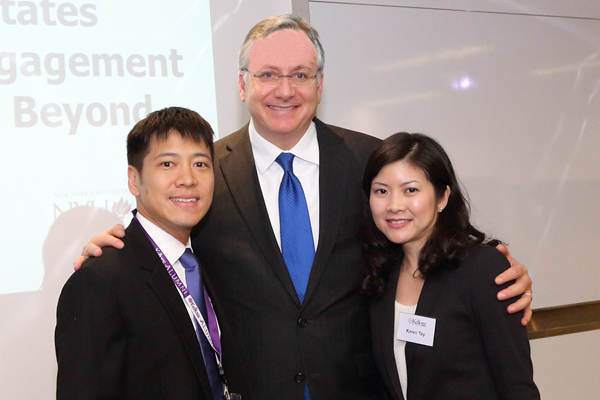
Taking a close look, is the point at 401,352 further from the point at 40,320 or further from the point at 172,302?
the point at 40,320

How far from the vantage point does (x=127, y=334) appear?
1497mm

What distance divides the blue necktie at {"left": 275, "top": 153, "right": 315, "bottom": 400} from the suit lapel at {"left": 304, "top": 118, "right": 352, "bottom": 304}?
0.04 m

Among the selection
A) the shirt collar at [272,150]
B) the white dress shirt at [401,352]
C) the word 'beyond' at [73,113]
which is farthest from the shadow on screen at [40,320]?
the white dress shirt at [401,352]

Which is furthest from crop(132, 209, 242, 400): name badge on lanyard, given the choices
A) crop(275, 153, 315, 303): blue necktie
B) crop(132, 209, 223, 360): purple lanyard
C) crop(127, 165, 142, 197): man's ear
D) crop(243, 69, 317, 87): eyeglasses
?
crop(243, 69, 317, 87): eyeglasses

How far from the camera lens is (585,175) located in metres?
4.09

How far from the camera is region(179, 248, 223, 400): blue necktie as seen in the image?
63.9 inches

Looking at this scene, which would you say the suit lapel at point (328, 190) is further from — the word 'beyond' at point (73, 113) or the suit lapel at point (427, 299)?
the word 'beyond' at point (73, 113)

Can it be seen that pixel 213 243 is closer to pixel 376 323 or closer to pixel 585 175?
pixel 376 323

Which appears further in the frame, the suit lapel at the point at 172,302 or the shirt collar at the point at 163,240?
the shirt collar at the point at 163,240

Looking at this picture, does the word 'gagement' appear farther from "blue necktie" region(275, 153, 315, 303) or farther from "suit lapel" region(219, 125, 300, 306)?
"blue necktie" region(275, 153, 315, 303)

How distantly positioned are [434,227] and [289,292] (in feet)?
1.86

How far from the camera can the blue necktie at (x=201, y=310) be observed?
162 cm

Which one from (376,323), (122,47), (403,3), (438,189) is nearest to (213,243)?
(376,323)

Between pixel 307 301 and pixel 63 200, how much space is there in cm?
140
